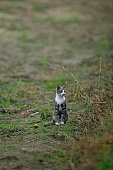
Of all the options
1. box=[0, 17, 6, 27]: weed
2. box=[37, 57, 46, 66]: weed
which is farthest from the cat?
box=[0, 17, 6, 27]: weed

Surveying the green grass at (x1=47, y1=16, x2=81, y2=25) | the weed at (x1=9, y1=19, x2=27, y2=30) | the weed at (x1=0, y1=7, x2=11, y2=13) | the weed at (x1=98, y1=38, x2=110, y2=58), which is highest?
the weed at (x1=0, y1=7, x2=11, y2=13)

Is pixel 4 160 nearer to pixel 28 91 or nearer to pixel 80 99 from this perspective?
pixel 80 99

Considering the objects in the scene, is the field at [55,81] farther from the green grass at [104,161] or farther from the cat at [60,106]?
the cat at [60,106]

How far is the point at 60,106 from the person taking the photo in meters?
7.99

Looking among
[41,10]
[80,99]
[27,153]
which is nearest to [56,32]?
[41,10]

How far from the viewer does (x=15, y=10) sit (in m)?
19.9

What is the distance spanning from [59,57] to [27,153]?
7.55 meters

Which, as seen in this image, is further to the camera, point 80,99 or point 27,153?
point 80,99

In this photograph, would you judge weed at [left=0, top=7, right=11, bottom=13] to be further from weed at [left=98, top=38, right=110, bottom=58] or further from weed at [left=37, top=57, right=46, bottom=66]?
weed at [left=37, top=57, right=46, bottom=66]

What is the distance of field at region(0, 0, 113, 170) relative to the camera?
22.1ft

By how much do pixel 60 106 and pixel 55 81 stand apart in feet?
11.9

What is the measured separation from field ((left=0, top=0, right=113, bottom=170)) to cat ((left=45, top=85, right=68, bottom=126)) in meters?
0.13

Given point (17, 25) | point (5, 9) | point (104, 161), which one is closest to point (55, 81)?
point (104, 161)

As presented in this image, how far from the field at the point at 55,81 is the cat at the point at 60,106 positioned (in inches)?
5.1
